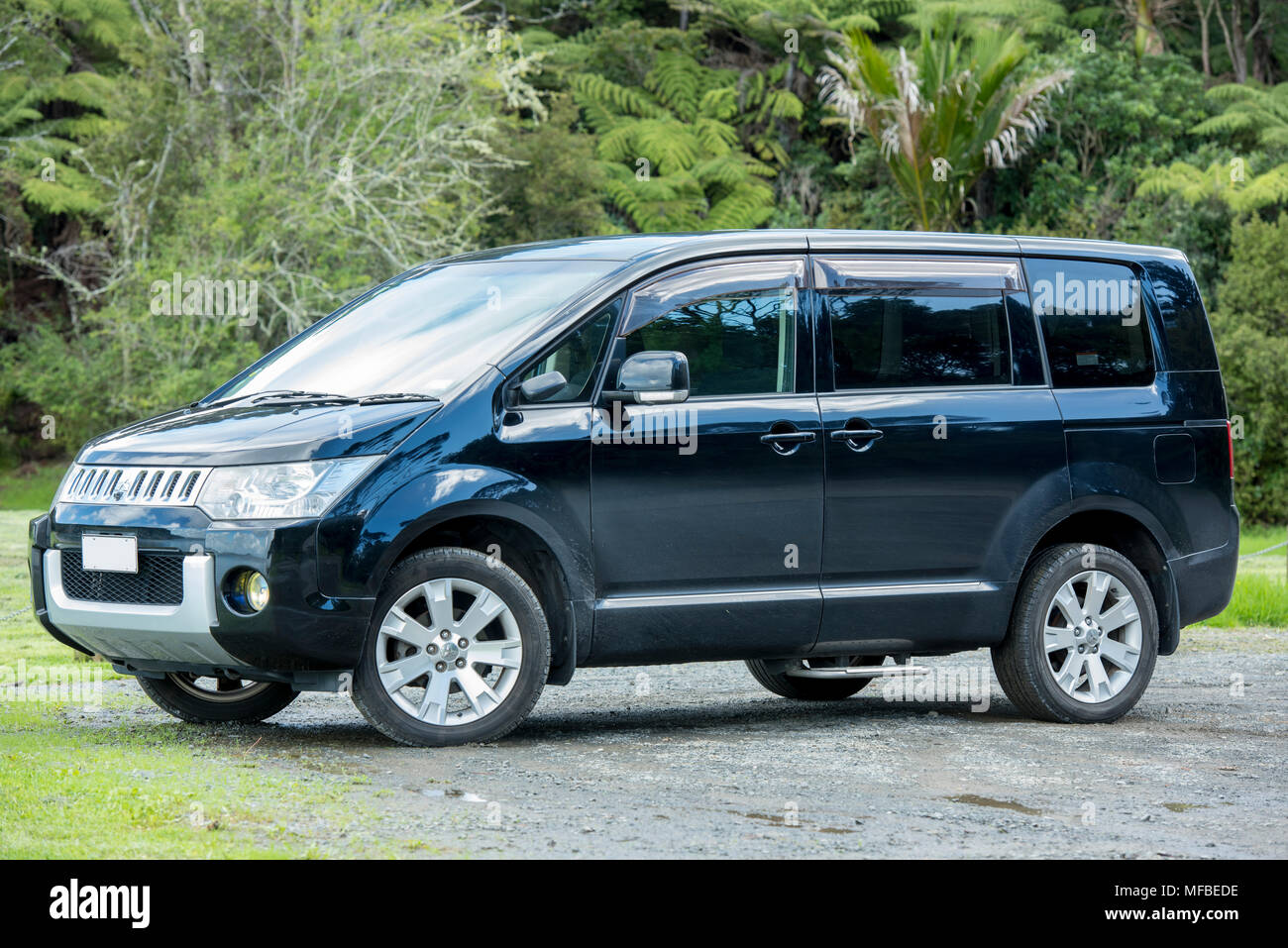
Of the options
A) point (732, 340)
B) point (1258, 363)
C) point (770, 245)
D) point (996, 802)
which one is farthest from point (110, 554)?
point (1258, 363)

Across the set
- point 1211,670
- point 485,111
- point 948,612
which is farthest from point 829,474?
point 485,111

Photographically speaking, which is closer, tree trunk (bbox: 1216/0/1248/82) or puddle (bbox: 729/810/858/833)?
puddle (bbox: 729/810/858/833)

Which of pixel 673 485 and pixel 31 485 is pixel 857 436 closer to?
pixel 673 485

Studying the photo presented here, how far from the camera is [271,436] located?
6.81 m

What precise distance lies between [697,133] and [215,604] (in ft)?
88.7

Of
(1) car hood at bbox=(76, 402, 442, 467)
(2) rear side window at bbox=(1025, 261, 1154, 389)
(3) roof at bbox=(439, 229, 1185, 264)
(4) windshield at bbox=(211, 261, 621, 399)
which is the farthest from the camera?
(2) rear side window at bbox=(1025, 261, 1154, 389)

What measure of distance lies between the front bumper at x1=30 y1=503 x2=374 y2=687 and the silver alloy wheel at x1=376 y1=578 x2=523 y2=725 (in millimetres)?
185

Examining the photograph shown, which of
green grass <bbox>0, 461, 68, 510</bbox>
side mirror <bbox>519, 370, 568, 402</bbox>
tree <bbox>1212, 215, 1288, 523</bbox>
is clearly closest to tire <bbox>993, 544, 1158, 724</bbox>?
side mirror <bbox>519, 370, 568, 402</bbox>

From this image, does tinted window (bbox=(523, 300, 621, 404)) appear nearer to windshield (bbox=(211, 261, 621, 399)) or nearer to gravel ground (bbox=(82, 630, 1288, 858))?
windshield (bbox=(211, 261, 621, 399))

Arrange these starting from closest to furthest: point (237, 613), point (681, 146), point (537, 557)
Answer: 1. point (237, 613)
2. point (537, 557)
3. point (681, 146)

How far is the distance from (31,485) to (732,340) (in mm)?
22455

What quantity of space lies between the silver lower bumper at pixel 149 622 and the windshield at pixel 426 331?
3.44 feet

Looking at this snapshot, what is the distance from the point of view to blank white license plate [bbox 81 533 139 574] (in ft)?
22.4
